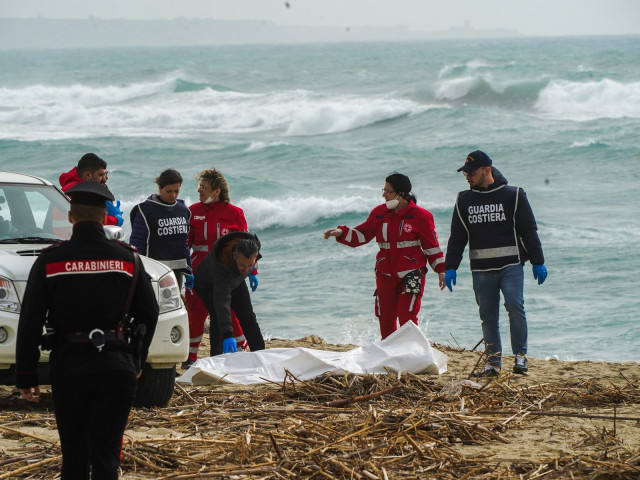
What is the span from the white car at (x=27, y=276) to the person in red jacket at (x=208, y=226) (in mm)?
1441

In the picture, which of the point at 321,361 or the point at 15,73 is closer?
the point at 321,361

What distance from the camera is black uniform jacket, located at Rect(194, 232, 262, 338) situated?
759 cm

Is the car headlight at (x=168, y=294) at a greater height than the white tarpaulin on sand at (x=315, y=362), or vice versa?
the car headlight at (x=168, y=294)

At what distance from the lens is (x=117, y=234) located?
5.83 meters

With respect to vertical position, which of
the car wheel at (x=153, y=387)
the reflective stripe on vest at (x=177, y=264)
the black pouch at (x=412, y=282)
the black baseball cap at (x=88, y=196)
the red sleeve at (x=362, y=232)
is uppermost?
the black baseball cap at (x=88, y=196)

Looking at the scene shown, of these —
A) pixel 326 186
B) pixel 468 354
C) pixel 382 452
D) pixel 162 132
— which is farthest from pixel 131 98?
pixel 382 452

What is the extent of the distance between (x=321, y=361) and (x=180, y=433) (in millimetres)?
1953

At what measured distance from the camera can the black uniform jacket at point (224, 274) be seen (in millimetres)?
7594

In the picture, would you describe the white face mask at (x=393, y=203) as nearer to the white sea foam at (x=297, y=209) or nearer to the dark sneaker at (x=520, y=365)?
the dark sneaker at (x=520, y=365)

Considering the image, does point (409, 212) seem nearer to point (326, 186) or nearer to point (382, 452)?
point (382, 452)

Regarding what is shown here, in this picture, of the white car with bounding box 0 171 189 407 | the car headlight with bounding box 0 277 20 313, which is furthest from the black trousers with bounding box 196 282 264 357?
the car headlight with bounding box 0 277 20 313

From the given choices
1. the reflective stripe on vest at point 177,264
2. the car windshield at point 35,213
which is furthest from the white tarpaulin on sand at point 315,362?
the car windshield at point 35,213

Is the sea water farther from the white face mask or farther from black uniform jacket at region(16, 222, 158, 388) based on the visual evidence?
black uniform jacket at region(16, 222, 158, 388)

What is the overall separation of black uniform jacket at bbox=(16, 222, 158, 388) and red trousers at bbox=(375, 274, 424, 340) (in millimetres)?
4499
